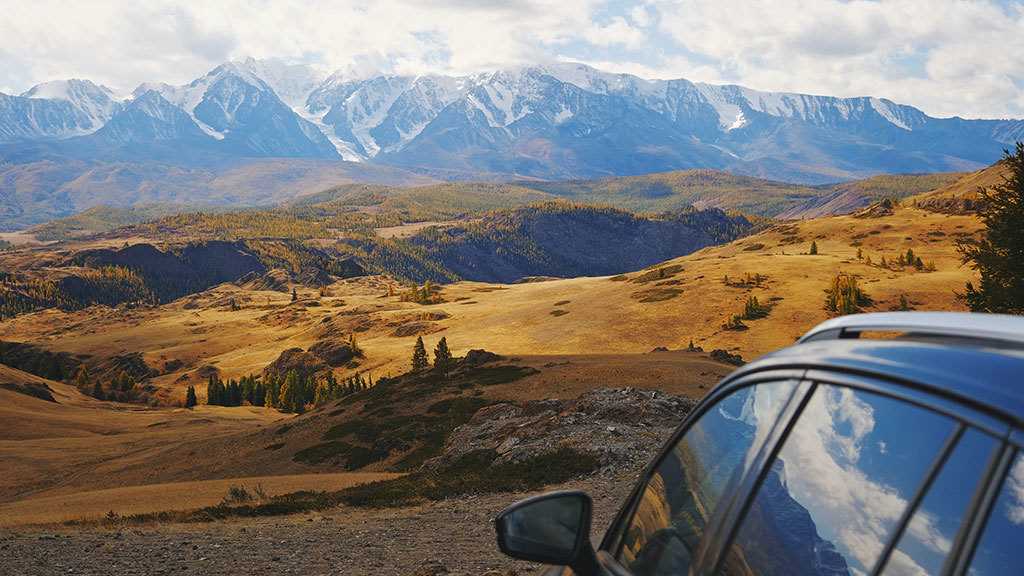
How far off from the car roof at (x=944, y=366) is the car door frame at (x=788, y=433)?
0.6 inches

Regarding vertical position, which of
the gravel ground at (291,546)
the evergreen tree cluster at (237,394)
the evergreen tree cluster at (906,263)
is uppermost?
the gravel ground at (291,546)

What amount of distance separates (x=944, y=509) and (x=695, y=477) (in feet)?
4.18

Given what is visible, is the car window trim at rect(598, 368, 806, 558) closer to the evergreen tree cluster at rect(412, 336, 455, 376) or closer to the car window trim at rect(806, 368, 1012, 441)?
the car window trim at rect(806, 368, 1012, 441)

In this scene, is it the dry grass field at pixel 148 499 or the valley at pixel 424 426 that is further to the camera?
the dry grass field at pixel 148 499

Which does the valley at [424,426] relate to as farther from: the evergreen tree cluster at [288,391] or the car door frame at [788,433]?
the car door frame at [788,433]

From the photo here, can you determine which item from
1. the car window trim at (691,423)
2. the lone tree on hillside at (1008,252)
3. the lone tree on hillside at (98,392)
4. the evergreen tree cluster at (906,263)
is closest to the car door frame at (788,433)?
the car window trim at (691,423)

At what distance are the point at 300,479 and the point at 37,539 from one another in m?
13.4

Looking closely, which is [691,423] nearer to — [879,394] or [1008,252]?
[879,394]

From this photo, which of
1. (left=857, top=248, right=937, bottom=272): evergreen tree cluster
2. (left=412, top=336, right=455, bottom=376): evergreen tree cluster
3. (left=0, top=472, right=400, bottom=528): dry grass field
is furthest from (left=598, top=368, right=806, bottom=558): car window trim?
(left=857, top=248, right=937, bottom=272): evergreen tree cluster

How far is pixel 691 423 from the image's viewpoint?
3.37 meters

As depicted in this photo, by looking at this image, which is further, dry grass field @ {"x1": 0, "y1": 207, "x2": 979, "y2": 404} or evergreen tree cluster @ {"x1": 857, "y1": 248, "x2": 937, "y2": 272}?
evergreen tree cluster @ {"x1": 857, "y1": 248, "x2": 937, "y2": 272}

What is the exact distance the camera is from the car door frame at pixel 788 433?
1.90m

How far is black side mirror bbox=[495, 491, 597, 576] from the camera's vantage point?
3.41m

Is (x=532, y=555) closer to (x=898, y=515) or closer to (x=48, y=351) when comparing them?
(x=898, y=515)
